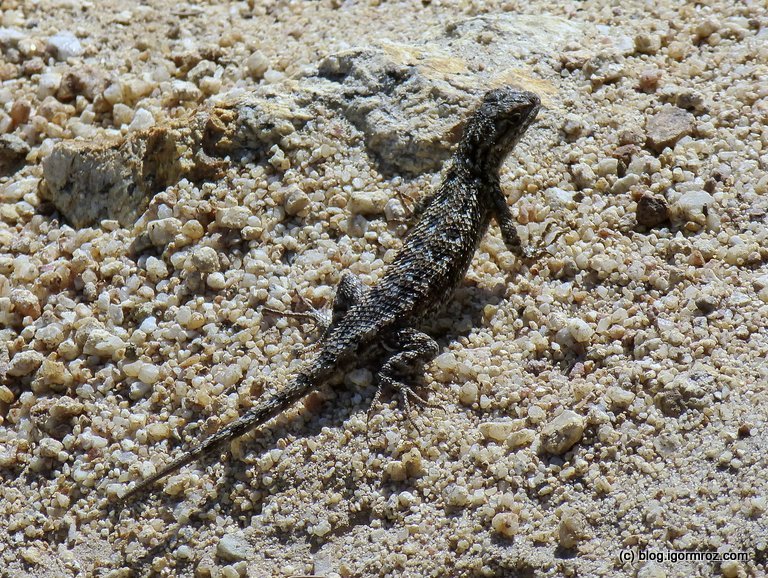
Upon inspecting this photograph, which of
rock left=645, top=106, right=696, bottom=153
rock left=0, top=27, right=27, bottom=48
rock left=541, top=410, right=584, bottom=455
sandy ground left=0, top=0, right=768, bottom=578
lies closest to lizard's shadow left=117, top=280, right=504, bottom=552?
sandy ground left=0, top=0, right=768, bottom=578

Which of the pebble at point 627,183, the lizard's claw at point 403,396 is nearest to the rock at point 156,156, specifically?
the lizard's claw at point 403,396

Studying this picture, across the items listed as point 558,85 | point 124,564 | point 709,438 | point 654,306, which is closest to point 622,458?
point 709,438

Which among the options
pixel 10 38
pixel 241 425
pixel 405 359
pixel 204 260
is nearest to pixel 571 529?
pixel 405 359

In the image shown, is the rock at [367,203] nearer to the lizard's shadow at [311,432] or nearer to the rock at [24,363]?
the lizard's shadow at [311,432]

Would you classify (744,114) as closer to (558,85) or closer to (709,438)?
(558,85)

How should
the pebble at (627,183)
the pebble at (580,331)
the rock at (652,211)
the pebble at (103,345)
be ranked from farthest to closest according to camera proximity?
the pebble at (627,183) → the rock at (652,211) → the pebble at (103,345) → the pebble at (580,331)

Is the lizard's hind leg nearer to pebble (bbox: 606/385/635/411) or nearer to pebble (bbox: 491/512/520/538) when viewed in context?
pebble (bbox: 491/512/520/538)

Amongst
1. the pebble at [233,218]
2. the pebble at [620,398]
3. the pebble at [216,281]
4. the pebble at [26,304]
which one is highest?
the pebble at [233,218]

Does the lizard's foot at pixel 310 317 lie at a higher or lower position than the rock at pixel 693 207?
lower
